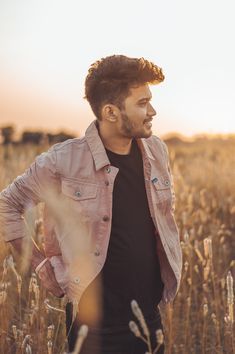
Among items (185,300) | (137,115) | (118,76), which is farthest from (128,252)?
(185,300)

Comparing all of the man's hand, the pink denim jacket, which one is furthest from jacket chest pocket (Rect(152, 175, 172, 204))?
the man's hand

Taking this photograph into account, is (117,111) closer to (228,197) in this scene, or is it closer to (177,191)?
(177,191)

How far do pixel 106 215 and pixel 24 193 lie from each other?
0.36m

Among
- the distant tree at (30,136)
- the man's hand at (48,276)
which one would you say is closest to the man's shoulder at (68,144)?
the man's hand at (48,276)

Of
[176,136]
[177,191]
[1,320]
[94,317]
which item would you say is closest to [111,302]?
[94,317]

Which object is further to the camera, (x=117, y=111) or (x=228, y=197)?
(x=228, y=197)

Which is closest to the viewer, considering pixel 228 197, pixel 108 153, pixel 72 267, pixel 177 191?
pixel 72 267

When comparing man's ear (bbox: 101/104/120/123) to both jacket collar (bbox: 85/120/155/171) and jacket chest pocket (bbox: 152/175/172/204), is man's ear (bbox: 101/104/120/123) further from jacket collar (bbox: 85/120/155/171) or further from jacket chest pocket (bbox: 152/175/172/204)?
jacket chest pocket (bbox: 152/175/172/204)

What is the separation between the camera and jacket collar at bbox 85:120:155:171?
2.36 metres

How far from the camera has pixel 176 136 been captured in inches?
1210

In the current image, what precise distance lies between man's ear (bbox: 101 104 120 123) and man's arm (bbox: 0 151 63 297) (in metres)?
0.26

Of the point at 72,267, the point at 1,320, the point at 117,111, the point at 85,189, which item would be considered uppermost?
the point at 117,111

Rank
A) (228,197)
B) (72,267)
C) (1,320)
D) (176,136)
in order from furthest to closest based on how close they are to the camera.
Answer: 1. (176,136)
2. (228,197)
3. (1,320)
4. (72,267)

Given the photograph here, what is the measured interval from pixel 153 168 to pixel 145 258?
372mm
